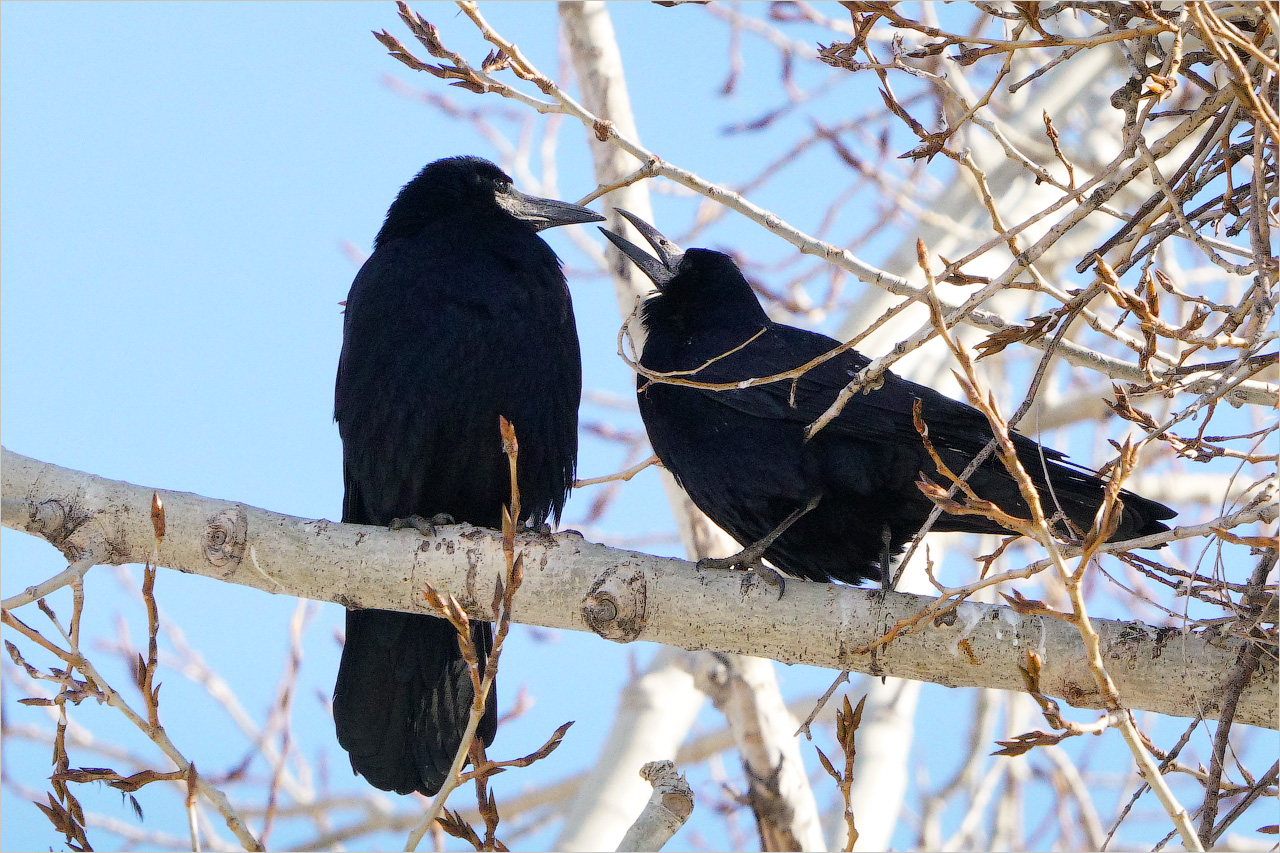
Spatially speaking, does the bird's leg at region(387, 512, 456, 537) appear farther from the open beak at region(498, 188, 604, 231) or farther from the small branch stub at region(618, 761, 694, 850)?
the open beak at region(498, 188, 604, 231)

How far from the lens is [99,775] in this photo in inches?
102

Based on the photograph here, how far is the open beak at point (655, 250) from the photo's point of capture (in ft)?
15.1

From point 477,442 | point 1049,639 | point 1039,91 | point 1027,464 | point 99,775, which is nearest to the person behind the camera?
point 99,775

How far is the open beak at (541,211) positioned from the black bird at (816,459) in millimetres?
852

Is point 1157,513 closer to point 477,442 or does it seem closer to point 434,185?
point 477,442

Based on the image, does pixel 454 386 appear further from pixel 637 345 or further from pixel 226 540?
pixel 637 345

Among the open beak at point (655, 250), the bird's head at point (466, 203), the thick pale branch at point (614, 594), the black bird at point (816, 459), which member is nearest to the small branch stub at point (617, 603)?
the thick pale branch at point (614, 594)

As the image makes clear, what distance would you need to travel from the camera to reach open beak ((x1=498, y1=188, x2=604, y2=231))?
4.66 meters

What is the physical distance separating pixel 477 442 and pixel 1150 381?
2026mm

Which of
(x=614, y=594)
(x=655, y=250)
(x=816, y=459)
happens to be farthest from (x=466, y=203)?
(x=614, y=594)

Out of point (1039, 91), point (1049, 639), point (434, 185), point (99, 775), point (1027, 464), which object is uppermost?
point (1039, 91)

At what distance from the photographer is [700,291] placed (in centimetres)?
434

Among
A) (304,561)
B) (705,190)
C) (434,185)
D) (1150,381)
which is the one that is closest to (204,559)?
(304,561)

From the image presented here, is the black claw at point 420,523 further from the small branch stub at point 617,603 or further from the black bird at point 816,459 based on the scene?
the black bird at point 816,459
